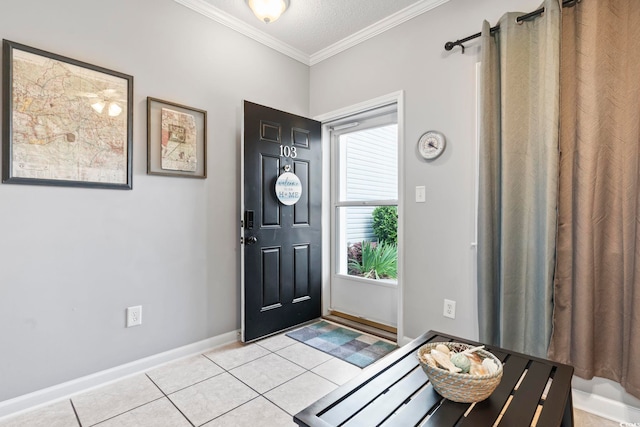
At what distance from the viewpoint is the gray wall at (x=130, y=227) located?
5.74 ft

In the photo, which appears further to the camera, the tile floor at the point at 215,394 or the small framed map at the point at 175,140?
the small framed map at the point at 175,140

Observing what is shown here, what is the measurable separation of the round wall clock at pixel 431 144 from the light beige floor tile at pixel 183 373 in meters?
2.11

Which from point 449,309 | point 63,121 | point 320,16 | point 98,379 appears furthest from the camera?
point 320,16

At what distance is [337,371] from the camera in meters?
2.19

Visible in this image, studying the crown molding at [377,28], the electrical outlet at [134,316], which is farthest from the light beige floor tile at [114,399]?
the crown molding at [377,28]

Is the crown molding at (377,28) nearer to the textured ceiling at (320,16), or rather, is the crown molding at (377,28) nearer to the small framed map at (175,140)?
the textured ceiling at (320,16)

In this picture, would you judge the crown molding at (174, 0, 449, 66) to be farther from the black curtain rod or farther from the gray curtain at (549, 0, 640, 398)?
the gray curtain at (549, 0, 640, 398)

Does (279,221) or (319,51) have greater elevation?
(319,51)

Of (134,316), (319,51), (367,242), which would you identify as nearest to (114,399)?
(134,316)

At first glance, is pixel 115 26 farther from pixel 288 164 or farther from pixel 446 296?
pixel 446 296

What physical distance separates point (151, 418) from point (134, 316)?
0.70 m

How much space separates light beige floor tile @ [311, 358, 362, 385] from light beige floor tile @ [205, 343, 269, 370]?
1.58ft

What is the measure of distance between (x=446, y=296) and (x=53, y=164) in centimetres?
261

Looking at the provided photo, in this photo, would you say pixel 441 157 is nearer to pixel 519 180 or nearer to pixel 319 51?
pixel 519 180
